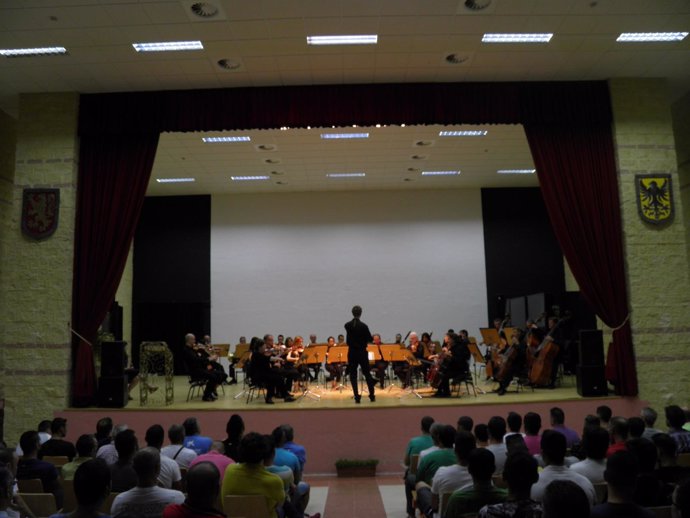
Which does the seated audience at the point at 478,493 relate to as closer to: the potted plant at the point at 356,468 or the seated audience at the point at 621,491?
the seated audience at the point at 621,491

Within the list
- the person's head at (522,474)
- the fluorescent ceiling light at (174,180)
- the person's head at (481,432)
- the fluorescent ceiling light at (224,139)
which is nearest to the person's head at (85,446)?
the person's head at (481,432)

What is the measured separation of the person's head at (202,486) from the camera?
2.65 m

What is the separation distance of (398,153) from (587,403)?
7.01 m

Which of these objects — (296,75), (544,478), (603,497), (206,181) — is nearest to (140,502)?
(544,478)

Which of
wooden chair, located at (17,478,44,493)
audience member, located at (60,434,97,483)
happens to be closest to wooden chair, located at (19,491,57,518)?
wooden chair, located at (17,478,44,493)

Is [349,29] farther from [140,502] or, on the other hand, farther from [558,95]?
[140,502]

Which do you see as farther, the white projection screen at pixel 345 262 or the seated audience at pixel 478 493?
the white projection screen at pixel 345 262

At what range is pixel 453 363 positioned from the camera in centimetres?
930

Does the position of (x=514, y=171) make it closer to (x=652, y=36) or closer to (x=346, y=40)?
(x=652, y=36)

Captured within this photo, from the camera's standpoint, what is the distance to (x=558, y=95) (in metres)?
9.51

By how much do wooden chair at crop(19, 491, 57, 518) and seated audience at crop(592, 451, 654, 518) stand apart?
332 cm

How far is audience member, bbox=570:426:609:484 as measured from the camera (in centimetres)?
373

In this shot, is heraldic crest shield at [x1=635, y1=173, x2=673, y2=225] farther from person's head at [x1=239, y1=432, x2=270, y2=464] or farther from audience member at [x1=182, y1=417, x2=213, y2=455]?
person's head at [x1=239, y1=432, x2=270, y2=464]

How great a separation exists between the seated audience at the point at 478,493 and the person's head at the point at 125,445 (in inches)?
90.6
